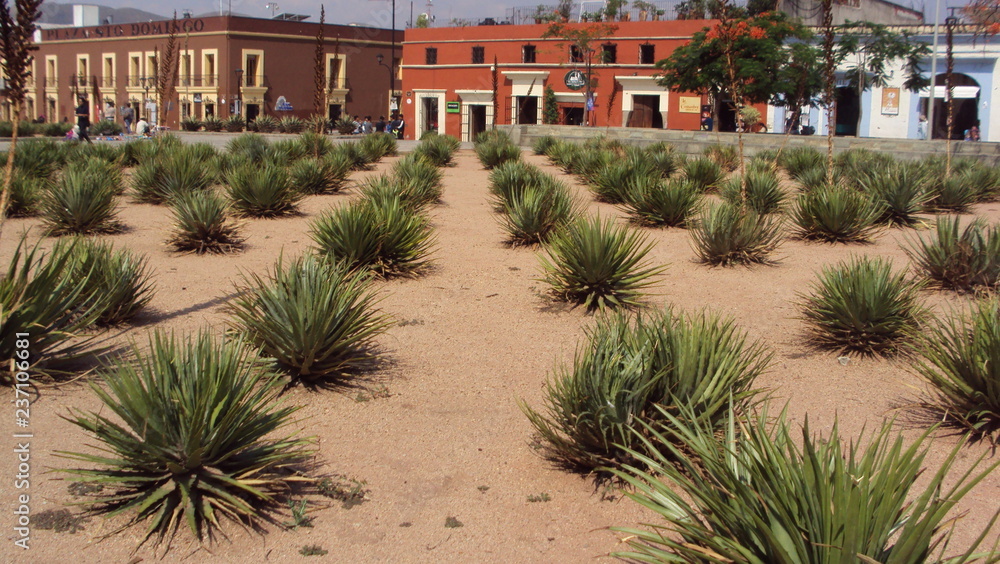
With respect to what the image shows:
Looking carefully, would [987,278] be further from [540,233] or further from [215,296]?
[215,296]

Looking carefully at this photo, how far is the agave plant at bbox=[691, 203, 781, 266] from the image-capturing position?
9344 millimetres

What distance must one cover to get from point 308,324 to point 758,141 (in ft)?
62.6

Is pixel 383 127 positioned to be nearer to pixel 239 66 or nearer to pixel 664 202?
pixel 239 66

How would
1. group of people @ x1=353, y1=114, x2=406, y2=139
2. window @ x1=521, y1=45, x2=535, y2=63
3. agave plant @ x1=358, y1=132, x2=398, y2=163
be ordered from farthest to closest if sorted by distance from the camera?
1. window @ x1=521, y1=45, x2=535, y2=63
2. group of people @ x1=353, y1=114, x2=406, y2=139
3. agave plant @ x1=358, y1=132, x2=398, y2=163

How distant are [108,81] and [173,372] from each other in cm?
6330

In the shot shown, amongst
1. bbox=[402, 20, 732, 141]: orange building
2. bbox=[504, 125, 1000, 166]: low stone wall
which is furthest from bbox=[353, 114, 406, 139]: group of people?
bbox=[504, 125, 1000, 166]: low stone wall

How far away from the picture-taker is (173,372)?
4.14m

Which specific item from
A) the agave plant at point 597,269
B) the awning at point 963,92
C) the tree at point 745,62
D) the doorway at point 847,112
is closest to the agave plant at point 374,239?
the agave plant at point 597,269

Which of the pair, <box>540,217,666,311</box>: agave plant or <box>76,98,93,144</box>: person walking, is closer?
<box>540,217,666,311</box>: agave plant

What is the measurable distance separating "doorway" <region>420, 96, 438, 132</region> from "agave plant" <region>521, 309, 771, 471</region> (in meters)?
49.2

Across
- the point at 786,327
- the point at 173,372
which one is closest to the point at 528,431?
the point at 173,372

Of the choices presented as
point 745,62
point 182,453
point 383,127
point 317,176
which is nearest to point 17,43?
point 182,453

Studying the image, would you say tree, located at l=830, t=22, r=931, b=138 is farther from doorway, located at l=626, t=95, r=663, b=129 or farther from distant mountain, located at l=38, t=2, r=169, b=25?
distant mountain, located at l=38, t=2, r=169, b=25

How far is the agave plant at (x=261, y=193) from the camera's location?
38.7ft
